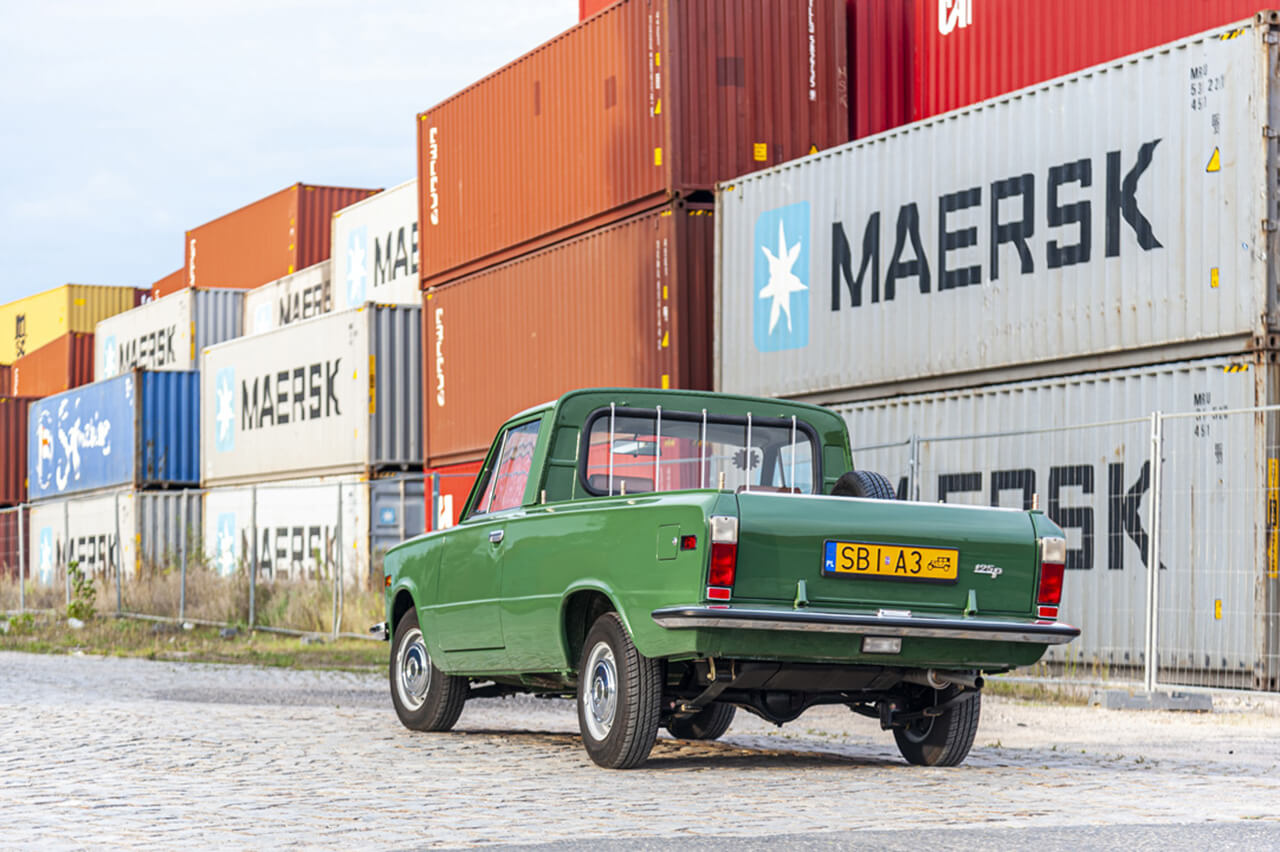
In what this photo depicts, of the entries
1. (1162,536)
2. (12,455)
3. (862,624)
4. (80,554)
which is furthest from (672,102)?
(12,455)

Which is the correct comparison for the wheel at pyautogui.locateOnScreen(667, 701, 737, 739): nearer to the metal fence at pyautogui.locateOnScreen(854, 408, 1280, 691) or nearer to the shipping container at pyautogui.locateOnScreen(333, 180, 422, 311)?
the metal fence at pyautogui.locateOnScreen(854, 408, 1280, 691)

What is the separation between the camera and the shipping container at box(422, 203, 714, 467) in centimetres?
1941

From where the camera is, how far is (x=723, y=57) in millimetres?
19594

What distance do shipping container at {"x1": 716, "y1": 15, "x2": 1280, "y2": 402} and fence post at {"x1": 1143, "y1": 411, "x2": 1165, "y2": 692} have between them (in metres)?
1.03

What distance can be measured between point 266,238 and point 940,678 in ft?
108

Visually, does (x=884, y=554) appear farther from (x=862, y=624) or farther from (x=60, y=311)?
(x=60, y=311)

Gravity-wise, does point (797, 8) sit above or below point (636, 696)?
above

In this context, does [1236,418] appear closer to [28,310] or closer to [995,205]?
[995,205]

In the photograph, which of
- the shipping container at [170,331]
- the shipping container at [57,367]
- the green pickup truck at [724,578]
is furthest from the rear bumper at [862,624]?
the shipping container at [57,367]

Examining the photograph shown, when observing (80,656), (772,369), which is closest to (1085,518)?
(772,369)

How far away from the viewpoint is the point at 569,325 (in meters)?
21.2

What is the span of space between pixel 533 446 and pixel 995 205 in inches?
297

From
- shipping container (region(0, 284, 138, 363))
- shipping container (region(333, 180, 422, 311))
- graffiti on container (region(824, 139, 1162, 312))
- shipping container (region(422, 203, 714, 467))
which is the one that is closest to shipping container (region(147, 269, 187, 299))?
shipping container (region(0, 284, 138, 363))

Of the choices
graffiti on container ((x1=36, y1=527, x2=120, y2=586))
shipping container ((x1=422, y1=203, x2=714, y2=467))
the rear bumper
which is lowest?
graffiti on container ((x1=36, y1=527, x2=120, y2=586))
